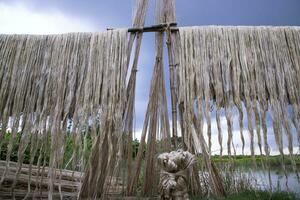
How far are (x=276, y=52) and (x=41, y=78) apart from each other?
2.52 metres

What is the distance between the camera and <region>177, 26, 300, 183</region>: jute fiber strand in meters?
2.98

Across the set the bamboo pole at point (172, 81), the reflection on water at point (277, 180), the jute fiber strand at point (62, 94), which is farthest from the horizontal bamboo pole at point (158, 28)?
the reflection on water at point (277, 180)

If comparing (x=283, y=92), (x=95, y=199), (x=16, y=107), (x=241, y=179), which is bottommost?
(x=95, y=199)

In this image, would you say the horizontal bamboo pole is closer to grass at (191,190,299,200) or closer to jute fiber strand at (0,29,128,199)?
jute fiber strand at (0,29,128,199)

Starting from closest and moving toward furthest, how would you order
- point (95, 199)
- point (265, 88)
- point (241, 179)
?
point (95, 199) → point (265, 88) → point (241, 179)

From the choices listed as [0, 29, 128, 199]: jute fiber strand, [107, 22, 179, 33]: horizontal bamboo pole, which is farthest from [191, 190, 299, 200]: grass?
[107, 22, 179, 33]: horizontal bamboo pole

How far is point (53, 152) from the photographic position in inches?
117

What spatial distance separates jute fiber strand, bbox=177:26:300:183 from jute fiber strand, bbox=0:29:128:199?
0.73m

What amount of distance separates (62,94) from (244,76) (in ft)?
6.17

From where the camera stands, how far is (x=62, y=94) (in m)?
3.16

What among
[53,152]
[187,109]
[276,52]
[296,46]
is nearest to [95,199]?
[53,152]

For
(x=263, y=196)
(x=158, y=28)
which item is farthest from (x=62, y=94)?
(x=263, y=196)

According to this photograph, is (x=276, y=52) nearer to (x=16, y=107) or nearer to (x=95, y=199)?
(x=95, y=199)

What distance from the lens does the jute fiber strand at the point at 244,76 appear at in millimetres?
2984
